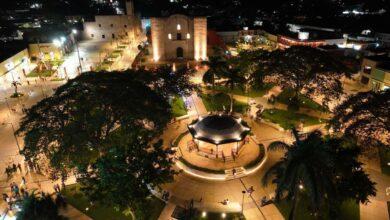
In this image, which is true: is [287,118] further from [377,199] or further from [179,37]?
[179,37]

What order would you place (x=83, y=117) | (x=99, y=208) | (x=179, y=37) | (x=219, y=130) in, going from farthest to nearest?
(x=179, y=37), (x=219, y=130), (x=83, y=117), (x=99, y=208)

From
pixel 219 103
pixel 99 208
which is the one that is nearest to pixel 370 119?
pixel 219 103

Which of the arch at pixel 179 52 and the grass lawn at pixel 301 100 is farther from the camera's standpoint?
the arch at pixel 179 52

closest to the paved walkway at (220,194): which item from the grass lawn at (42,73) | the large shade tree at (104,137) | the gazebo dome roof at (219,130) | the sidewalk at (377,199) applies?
the large shade tree at (104,137)

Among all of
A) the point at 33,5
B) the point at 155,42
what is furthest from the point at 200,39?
the point at 33,5

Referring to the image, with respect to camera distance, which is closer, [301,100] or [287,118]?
[287,118]

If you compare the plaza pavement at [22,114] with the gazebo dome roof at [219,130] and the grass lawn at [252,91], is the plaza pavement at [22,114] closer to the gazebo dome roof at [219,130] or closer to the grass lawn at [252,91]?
the gazebo dome roof at [219,130]
